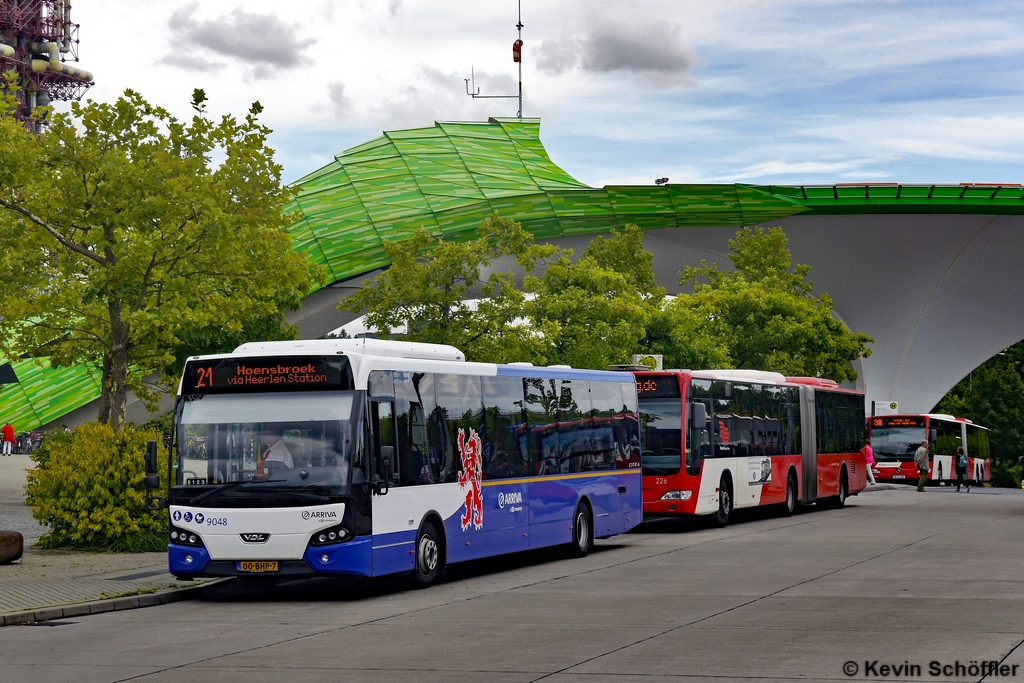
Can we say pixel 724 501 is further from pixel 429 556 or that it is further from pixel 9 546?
pixel 9 546

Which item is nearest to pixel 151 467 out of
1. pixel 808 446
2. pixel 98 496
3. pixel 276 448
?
pixel 276 448

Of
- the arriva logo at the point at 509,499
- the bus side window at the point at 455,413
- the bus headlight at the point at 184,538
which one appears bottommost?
the bus headlight at the point at 184,538

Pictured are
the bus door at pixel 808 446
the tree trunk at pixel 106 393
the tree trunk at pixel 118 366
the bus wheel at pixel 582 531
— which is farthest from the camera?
the bus door at pixel 808 446

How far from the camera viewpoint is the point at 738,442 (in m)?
27.5

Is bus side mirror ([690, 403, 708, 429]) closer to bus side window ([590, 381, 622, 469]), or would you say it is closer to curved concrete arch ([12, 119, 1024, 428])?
bus side window ([590, 381, 622, 469])

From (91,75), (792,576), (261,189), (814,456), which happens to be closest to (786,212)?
(814,456)

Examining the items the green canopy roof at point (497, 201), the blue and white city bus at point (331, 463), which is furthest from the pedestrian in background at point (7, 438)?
the blue and white city bus at point (331, 463)

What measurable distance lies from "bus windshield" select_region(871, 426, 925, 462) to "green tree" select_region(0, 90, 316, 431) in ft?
122

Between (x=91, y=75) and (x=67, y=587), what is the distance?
365ft

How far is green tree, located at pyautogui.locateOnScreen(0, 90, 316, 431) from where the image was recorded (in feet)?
69.6

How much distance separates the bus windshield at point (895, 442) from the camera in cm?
5503

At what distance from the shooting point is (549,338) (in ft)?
110

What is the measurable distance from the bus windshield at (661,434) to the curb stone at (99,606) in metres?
11.4

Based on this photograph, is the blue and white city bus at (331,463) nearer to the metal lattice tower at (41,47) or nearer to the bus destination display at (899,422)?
the bus destination display at (899,422)
